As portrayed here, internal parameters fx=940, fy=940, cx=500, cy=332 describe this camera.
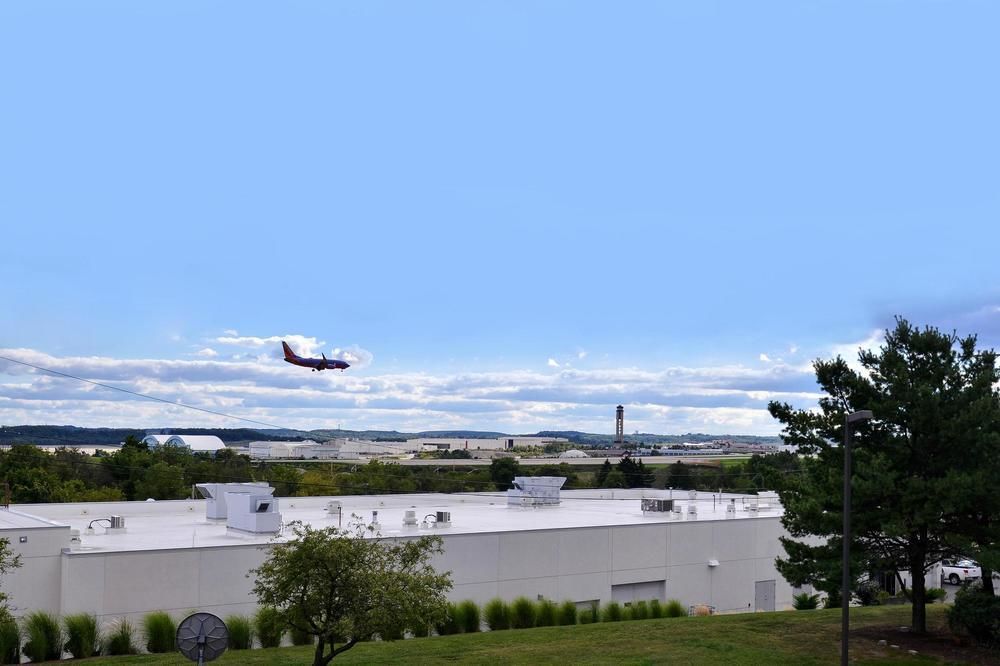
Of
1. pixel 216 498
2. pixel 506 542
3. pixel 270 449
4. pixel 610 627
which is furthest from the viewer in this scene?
pixel 270 449

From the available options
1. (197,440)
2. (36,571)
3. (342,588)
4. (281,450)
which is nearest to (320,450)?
(281,450)

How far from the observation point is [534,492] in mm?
43125

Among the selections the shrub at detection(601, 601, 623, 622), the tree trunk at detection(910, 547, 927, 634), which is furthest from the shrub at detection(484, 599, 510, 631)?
the tree trunk at detection(910, 547, 927, 634)

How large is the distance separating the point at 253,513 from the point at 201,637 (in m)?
13.5

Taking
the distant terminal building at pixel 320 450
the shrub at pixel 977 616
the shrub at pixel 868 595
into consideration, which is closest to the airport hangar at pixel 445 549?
the shrub at pixel 868 595

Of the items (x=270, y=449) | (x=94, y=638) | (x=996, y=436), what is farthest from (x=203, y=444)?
(x=996, y=436)

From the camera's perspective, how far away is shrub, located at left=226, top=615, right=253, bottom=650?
22172 millimetres

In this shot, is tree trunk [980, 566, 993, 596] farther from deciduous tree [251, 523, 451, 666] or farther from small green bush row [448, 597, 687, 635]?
deciduous tree [251, 523, 451, 666]

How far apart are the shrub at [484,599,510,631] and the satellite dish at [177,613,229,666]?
38.5 feet

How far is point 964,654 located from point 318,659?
14.1 meters

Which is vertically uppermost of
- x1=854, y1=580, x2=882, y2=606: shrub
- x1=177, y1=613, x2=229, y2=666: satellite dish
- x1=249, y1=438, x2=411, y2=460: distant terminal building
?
x1=177, y1=613, x2=229, y2=666: satellite dish

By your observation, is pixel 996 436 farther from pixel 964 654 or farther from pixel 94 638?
pixel 94 638

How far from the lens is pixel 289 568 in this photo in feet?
51.3

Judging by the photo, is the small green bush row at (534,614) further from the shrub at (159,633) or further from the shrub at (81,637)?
the shrub at (81,637)
